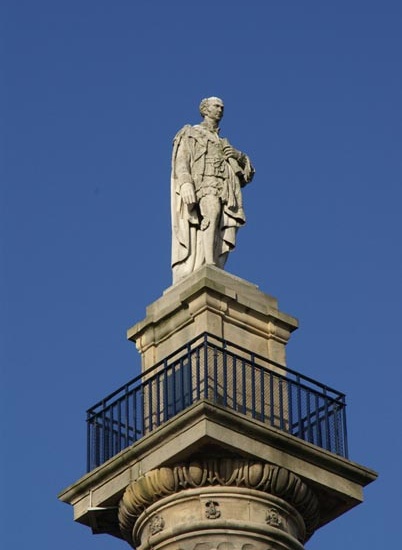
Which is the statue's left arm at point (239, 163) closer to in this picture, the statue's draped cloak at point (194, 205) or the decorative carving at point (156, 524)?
the statue's draped cloak at point (194, 205)

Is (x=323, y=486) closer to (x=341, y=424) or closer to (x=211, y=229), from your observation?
(x=341, y=424)

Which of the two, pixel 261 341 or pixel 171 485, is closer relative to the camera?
pixel 171 485

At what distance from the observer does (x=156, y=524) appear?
3297cm

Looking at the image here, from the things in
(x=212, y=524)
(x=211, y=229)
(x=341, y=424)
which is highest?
(x=211, y=229)

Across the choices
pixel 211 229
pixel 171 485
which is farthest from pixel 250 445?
pixel 211 229

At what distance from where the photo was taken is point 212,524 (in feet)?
106

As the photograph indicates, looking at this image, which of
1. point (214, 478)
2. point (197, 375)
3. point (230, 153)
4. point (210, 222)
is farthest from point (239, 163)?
point (214, 478)

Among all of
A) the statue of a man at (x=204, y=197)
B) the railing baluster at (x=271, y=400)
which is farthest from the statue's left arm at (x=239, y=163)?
the railing baluster at (x=271, y=400)

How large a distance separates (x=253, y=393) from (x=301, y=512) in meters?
1.81

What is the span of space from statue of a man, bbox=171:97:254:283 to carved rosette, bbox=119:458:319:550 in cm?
398

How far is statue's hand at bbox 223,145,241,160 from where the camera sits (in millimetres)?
36812

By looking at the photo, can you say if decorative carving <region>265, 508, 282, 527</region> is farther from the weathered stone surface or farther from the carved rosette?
the weathered stone surface

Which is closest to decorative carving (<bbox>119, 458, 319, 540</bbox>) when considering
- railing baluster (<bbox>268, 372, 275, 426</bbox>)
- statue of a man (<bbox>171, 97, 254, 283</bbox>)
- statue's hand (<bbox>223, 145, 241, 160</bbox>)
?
railing baluster (<bbox>268, 372, 275, 426</bbox>)

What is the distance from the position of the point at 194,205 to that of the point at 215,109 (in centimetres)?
216
